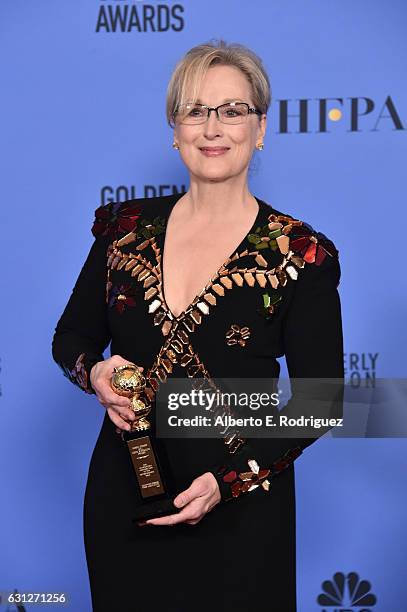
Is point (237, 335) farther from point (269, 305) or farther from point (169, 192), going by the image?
point (169, 192)

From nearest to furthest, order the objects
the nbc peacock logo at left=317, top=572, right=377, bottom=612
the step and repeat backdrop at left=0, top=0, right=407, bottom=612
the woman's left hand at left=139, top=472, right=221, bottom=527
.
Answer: the woman's left hand at left=139, top=472, right=221, bottom=527 → the step and repeat backdrop at left=0, top=0, right=407, bottom=612 → the nbc peacock logo at left=317, top=572, right=377, bottom=612

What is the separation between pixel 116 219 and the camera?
167cm

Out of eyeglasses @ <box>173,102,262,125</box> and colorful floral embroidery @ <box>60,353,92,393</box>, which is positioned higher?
eyeglasses @ <box>173,102,262,125</box>

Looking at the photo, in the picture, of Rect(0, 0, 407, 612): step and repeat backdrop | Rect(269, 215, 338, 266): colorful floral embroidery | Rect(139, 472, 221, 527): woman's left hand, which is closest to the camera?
Rect(139, 472, 221, 527): woman's left hand

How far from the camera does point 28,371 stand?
245 centimetres

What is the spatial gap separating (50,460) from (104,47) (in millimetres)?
1058

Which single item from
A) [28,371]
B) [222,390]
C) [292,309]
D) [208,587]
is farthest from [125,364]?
[28,371]

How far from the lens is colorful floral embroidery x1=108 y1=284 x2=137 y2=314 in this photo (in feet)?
5.16

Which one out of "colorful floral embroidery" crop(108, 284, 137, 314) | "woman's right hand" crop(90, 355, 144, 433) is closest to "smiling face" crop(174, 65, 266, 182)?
Answer: "colorful floral embroidery" crop(108, 284, 137, 314)

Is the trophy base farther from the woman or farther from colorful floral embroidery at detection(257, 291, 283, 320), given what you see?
colorful floral embroidery at detection(257, 291, 283, 320)

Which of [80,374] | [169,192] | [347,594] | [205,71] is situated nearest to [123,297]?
[80,374]

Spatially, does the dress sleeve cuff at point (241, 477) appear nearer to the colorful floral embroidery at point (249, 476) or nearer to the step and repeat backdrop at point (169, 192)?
the colorful floral embroidery at point (249, 476)

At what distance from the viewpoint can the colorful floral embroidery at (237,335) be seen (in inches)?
59.7

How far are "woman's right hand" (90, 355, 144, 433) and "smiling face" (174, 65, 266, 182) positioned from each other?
1.14 feet
